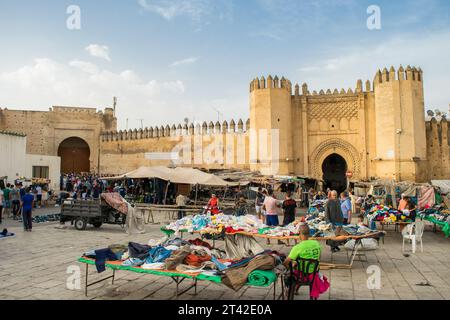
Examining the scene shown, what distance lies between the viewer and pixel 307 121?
2316cm

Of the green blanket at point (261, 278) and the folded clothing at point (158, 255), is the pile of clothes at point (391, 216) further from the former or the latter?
the folded clothing at point (158, 255)

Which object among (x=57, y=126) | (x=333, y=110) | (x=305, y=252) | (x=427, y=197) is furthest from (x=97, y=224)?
(x=57, y=126)

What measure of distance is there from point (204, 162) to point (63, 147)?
55.9 feet

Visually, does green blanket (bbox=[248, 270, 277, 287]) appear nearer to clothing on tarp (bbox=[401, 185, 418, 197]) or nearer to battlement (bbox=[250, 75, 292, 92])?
clothing on tarp (bbox=[401, 185, 418, 197])

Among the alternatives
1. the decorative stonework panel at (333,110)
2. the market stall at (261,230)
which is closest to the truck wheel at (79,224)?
the market stall at (261,230)

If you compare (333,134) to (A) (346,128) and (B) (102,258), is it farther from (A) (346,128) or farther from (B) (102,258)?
(B) (102,258)

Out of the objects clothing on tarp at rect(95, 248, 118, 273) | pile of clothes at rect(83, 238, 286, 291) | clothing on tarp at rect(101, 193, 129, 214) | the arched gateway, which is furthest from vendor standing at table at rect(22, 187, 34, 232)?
the arched gateway

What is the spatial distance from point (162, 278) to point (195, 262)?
1352 mm

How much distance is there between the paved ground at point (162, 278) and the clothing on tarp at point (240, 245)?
1.28m

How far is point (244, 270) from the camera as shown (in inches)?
162
